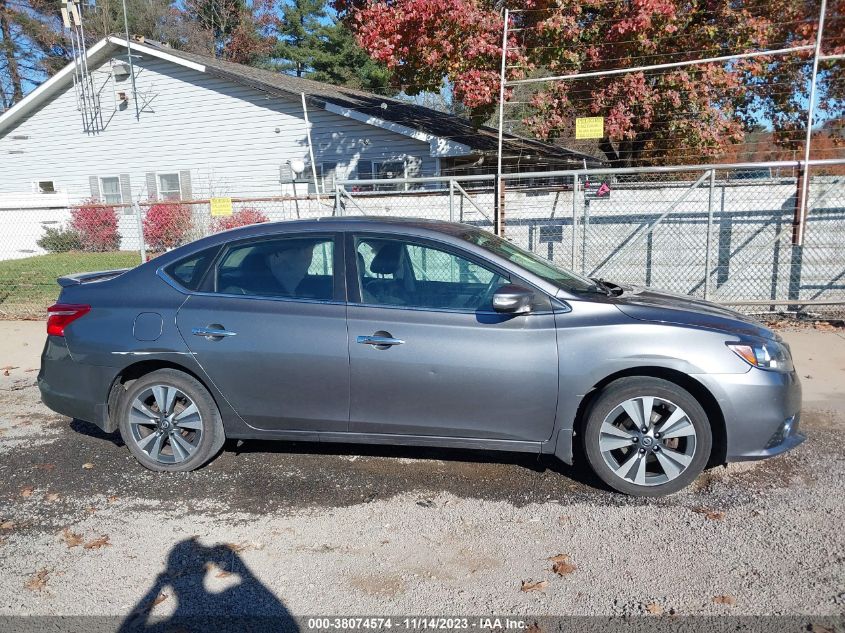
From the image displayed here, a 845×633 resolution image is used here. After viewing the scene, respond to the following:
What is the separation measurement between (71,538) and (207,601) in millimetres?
1158

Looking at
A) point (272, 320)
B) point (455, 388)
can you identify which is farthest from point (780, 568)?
point (272, 320)

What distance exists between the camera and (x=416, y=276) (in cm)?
441

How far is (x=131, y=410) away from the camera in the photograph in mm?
4586

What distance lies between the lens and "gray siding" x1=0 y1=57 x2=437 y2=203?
55.8ft

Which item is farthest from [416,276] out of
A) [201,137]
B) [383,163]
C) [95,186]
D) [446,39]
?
[95,186]

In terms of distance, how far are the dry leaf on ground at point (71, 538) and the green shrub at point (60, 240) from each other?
14869 mm

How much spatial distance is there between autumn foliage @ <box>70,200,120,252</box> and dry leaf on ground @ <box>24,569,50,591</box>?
1412 cm

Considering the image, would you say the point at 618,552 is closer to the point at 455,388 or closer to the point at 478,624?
the point at 478,624

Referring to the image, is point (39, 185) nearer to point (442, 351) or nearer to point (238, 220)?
point (238, 220)

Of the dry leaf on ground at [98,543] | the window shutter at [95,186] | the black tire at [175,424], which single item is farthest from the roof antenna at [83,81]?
the dry leaf on ground at [98,543]

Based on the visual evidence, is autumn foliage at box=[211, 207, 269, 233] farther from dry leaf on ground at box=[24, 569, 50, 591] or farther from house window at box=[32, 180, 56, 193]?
house window at box=[32, 180, 56, 193]

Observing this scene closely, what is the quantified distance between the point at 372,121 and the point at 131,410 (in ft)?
41.5

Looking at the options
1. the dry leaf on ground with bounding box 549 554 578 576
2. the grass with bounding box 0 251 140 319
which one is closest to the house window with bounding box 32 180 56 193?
the grass with bounding box 0 251 140 319

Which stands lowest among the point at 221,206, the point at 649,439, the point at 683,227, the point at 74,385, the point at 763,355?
the point at 649,439
